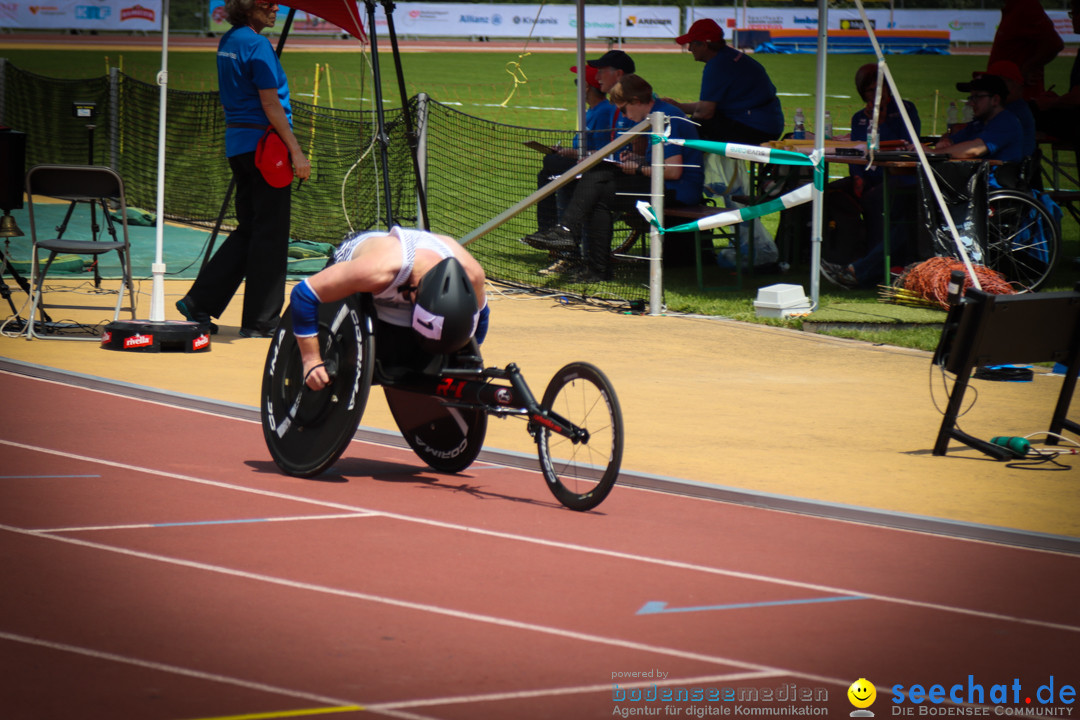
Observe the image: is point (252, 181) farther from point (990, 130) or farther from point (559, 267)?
point (990, 130)

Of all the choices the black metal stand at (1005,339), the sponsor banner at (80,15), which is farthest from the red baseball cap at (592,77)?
the sponsor banner at (80,15)

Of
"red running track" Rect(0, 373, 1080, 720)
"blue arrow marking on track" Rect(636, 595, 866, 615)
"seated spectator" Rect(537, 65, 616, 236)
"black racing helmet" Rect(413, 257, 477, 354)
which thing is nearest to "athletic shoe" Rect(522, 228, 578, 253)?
"seated spectator" Rect(537, 65, 616, 236)

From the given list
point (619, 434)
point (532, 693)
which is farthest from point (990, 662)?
point (619, 434)

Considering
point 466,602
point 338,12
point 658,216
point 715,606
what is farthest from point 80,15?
point 715,606

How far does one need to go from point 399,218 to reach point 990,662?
11.6m

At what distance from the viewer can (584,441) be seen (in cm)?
557

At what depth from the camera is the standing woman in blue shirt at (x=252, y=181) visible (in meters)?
9.46

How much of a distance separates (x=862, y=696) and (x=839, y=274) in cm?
938

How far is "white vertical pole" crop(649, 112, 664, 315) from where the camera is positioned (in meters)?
11.8

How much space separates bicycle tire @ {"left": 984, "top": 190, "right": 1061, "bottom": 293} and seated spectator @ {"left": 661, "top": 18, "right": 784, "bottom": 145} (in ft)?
8.67

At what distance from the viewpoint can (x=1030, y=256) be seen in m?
11.6

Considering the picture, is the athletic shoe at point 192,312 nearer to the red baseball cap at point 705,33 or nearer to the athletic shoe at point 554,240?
the athletic shoe at point 554,240

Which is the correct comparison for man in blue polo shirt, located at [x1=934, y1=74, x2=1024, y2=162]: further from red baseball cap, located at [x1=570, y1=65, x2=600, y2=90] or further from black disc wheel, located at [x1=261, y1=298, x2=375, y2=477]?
black disc wheel, located at [x1=261, y1=298, x2=375, y2=477]

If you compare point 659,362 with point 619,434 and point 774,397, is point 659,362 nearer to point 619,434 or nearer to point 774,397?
point 774,397
